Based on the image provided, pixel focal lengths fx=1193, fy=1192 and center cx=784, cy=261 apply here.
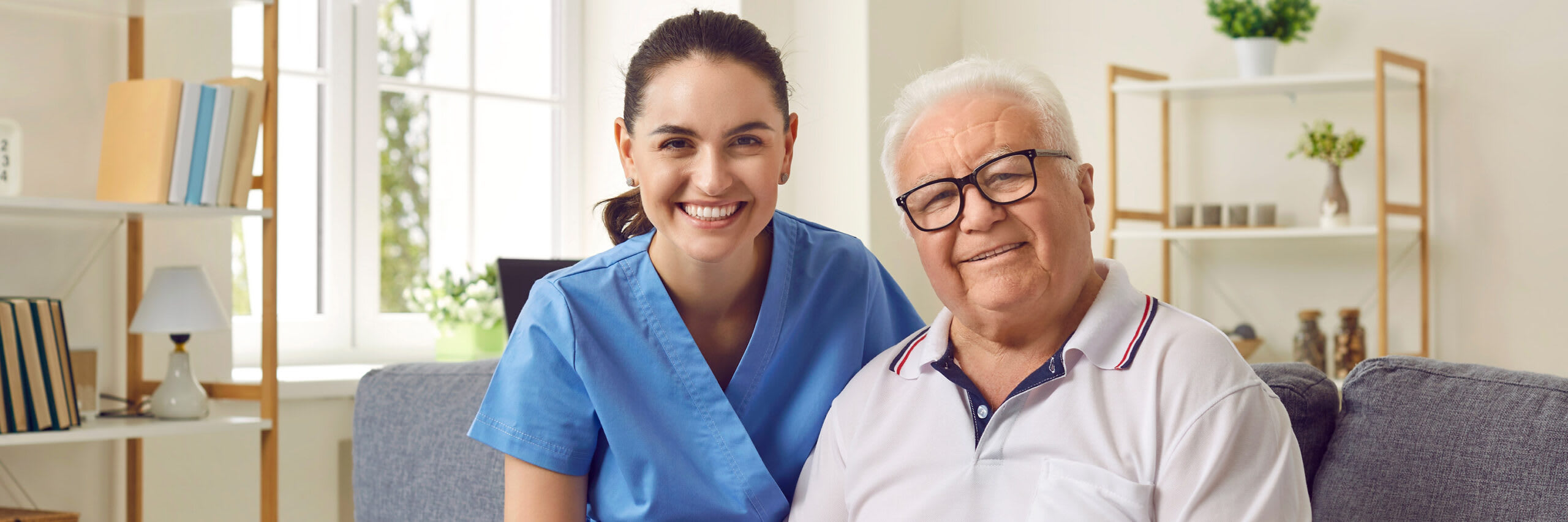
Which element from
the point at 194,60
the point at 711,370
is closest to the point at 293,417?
the point at 194,60

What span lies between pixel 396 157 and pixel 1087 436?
2.42 m

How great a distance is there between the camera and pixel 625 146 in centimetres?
143

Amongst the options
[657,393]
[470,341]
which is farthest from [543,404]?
[470,341]

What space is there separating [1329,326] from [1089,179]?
99.6 inches

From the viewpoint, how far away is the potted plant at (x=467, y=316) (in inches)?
116

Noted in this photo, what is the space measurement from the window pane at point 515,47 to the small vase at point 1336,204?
7.26ft

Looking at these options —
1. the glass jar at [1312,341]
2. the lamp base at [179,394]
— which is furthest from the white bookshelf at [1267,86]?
the lamp base at [179,394]

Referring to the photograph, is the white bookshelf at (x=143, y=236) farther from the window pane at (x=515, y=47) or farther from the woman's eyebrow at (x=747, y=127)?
the woman's eyebrow at (x=747, y=127)

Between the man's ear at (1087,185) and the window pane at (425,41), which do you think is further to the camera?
the window pane at (425,41)

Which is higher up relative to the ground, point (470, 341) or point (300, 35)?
point (300, 35)

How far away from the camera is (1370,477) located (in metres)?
1.28

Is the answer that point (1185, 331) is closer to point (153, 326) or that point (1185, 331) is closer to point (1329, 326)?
point (153, 326)

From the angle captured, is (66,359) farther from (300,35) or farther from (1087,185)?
(1087,185)

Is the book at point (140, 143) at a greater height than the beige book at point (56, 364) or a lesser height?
greater
